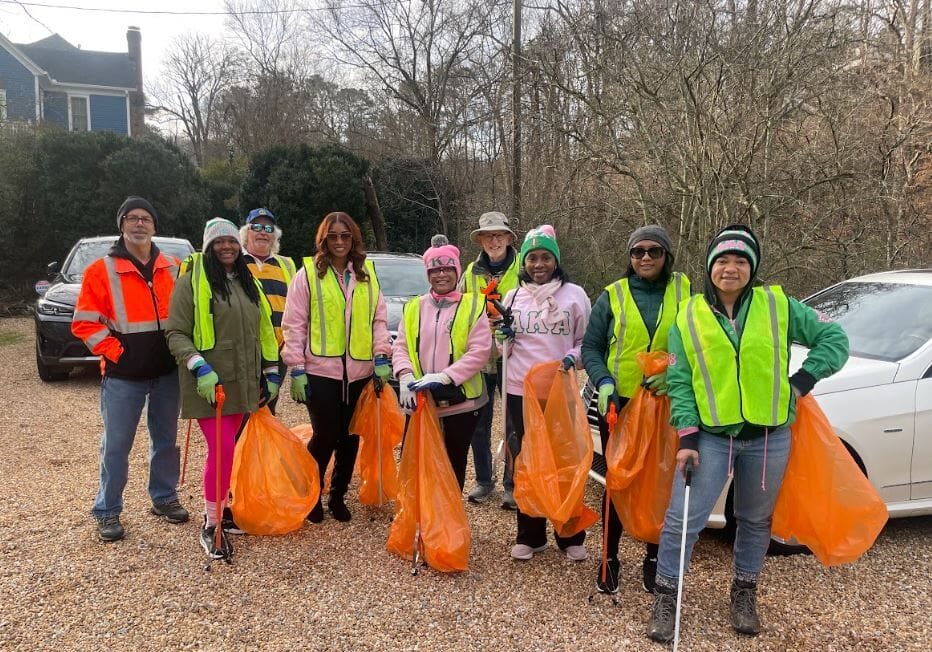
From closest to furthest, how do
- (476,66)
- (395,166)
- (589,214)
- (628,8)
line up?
(628,8)
(589,214)
(476,66)
(395,166)

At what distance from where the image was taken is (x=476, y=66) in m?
14.4

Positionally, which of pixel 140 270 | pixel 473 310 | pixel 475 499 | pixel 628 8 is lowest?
pixel 475 499

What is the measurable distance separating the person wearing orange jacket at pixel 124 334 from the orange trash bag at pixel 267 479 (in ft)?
2.12

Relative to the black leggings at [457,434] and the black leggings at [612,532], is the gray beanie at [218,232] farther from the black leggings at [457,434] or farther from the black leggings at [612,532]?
the black leggings at [612,532]

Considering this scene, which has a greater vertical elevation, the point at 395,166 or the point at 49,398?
the point at 395,166

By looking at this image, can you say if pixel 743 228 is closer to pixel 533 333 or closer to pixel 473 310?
pixel 533 333

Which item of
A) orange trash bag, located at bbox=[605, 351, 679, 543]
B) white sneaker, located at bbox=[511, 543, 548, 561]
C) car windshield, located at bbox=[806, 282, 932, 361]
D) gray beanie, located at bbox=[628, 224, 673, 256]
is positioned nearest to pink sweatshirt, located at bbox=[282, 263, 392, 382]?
white sneaker, located at bbox=[511, 543, 548, 561]

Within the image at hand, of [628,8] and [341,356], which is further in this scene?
[628,8]

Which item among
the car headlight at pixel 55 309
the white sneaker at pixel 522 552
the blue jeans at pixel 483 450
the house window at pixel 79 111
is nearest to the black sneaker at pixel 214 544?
the white sneaker at pixel 522 552

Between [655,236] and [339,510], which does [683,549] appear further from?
[339,510]

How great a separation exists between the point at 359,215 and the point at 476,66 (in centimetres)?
430

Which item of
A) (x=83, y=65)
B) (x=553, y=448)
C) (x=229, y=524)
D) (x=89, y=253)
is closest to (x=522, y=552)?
(x=553, y=448)

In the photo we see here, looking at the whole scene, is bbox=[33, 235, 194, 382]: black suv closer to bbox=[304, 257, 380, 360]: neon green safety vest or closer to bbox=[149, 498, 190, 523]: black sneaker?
bbox=[149, 498, 190, 523]: black sneaker

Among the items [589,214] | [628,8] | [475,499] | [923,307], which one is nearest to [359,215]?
[589,214]
